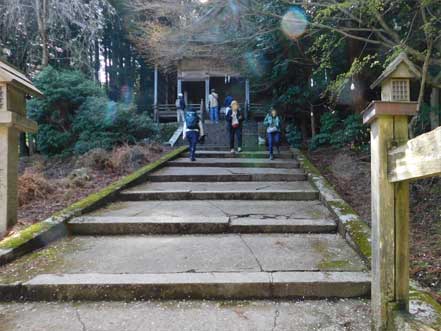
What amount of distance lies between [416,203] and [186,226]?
342 centimetres

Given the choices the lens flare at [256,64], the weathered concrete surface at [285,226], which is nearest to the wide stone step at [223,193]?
the weathered concrete surface at [285,226]

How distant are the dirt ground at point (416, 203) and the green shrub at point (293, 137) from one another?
2.35 m

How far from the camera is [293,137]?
1120cm

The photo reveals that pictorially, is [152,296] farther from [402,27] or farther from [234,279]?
[402,27]

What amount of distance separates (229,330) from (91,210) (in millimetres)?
2931

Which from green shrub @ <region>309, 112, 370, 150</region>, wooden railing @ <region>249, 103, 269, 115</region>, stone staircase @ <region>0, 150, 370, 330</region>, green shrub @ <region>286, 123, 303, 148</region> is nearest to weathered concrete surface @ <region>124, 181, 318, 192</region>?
stone staircase @ <region>0, 150, 370, 330</region>

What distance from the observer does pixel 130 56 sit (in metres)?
25.4

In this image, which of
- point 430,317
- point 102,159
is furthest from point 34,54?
point 430,317

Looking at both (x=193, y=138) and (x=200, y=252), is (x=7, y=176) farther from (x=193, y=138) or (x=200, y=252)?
(x=193, y=138)

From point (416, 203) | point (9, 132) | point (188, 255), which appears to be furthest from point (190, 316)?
point (416, 203)

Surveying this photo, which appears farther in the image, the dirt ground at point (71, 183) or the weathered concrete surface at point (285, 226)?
the dirt ground at point (71, 183)

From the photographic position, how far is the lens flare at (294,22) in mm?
6840

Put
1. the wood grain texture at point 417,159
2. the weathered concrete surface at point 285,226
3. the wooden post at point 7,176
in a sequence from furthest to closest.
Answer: the weathered concrete surface at point 285,226, the wooden post at point 7,176, the wood grain texture at point 417,159

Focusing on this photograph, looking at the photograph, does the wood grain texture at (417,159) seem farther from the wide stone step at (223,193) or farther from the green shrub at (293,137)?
the green shrub at (293,137)
